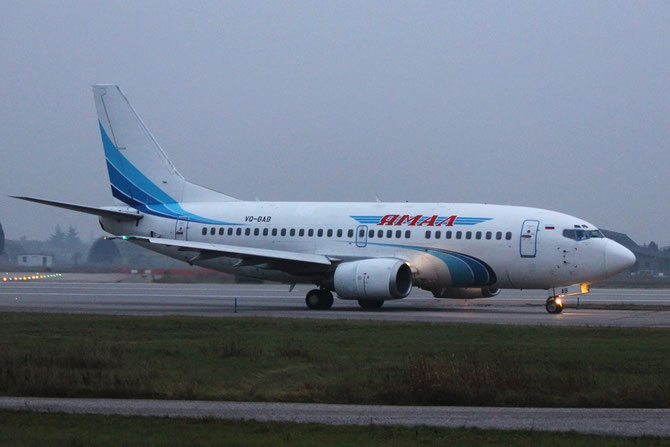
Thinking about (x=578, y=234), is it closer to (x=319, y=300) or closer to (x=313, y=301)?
(x=319, y=300)

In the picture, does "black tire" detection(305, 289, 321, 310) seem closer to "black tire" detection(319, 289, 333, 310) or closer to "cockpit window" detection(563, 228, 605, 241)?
"black tire" detection(319, 289, 333, 310)

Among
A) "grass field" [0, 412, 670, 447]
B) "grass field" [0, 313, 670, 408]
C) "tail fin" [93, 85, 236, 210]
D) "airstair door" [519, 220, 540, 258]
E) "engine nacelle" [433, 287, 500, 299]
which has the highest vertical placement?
"tail fin" [93, 85, 236, 210]

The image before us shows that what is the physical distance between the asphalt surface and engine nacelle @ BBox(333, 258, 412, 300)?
22075 mm

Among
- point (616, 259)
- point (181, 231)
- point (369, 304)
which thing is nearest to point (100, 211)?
point (181, 231)

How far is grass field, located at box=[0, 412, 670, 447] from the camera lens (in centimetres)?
1195

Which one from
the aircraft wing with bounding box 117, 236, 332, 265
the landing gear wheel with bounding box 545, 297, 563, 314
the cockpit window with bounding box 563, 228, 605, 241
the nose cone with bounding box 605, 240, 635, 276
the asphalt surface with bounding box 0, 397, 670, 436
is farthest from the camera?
the aircraft wing with bounding box 117, 236, 332, 265

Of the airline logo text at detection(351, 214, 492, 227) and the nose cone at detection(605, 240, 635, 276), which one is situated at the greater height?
the airline logo text at detection(351, 214, 492, 227)

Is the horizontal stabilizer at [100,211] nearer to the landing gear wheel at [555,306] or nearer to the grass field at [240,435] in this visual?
the landing gear wheel at [555,306]

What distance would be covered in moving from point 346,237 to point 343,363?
68.2ft

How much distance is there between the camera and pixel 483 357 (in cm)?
1992

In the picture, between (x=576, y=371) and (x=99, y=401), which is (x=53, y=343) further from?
(x=576, y=371)

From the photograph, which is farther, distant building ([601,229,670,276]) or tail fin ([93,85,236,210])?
distant building ([601,229,670,276])

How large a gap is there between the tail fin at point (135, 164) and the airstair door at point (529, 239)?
13947 mm

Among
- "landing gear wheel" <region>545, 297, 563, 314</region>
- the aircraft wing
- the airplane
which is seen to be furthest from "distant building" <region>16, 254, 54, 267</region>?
"landing gear wheel" <region>545, 297, 563, 314</region>
